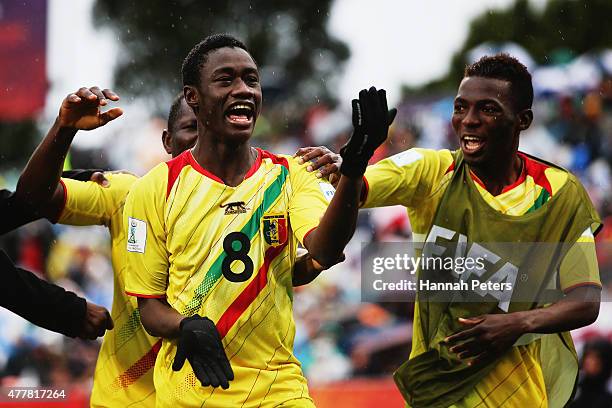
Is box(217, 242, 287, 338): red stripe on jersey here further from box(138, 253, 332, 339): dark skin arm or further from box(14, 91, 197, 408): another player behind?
box(14, 91, 197, 408): another player behind

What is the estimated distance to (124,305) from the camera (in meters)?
5.16

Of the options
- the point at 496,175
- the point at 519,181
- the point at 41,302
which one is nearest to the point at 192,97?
the point at 41,302

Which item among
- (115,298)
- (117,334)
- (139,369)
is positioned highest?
(115,298)

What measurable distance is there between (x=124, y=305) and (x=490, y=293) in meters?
1.70

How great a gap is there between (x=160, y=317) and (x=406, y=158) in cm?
142

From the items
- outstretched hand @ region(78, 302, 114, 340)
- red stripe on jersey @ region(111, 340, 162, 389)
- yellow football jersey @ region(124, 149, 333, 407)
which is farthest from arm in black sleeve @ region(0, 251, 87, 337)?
yellow football jersey @ region(124, 149, 333, 407)

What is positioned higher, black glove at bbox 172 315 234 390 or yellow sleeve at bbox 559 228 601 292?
yellow sleeve at bbox 559 228 601 292

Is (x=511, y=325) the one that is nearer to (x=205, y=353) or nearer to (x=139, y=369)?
(x=205, y=353)

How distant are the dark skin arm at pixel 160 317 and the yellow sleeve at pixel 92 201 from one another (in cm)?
93

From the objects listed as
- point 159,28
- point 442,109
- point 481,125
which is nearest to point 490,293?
point 481,125

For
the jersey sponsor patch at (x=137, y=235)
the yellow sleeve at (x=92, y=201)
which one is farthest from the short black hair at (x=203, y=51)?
the yellow sleeve at (x=92, y=201)

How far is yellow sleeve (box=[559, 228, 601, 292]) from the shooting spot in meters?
5.03

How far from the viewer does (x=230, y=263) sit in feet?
14.1

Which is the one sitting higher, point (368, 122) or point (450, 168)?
point (368, 122)
